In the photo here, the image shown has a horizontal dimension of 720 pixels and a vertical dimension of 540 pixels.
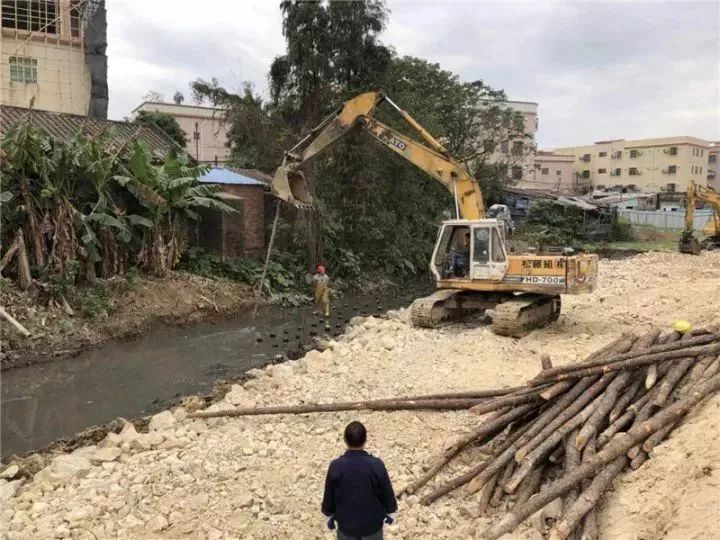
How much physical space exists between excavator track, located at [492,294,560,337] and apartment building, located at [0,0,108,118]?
19.0 metres

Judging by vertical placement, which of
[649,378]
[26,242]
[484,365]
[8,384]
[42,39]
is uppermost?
[42,39]

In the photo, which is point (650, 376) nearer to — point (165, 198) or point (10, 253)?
point (10, 253)

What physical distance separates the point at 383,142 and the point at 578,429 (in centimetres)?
830

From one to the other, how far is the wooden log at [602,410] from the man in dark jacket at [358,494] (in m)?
1.93

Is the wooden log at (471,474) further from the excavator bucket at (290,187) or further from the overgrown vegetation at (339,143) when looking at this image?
the overgrown vegetation at (339,143)

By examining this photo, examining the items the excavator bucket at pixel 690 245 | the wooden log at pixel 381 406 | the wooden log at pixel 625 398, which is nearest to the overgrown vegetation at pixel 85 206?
the wooden log at pixel 381 406

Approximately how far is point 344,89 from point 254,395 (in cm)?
1346

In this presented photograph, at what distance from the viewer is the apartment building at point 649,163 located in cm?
5088

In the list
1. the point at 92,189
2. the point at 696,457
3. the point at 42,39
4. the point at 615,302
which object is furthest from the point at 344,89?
the point at 696,457

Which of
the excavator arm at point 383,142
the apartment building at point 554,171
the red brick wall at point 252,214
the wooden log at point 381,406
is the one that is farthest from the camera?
the apartment building at point 554,171

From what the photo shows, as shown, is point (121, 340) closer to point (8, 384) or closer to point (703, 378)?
point (8, 384)

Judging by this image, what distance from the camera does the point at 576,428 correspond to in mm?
5062

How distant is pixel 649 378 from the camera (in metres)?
5.56

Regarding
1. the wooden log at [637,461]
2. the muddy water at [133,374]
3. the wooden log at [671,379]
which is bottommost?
the muddy water at [133,374]
